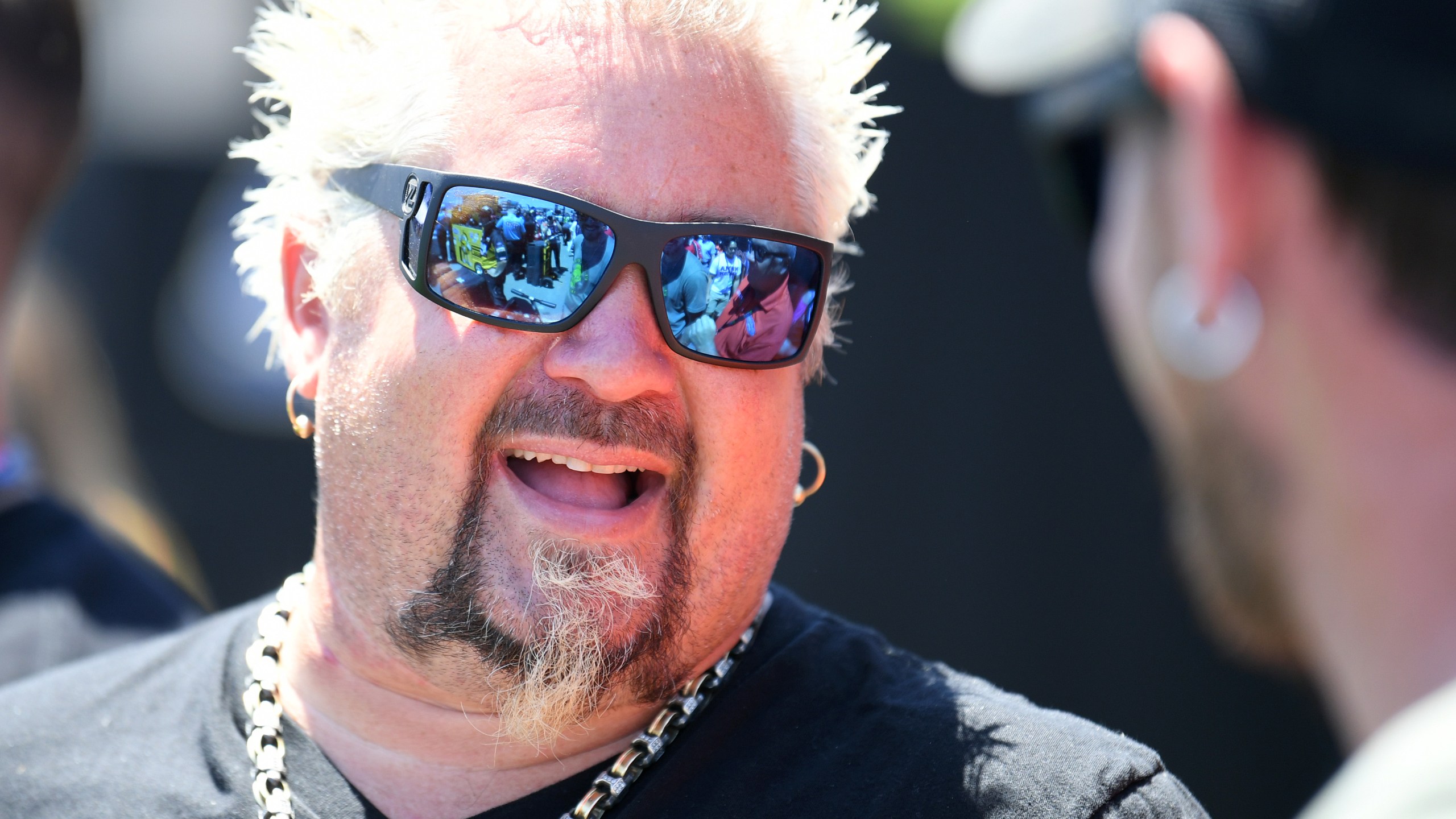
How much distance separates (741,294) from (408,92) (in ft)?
2.04

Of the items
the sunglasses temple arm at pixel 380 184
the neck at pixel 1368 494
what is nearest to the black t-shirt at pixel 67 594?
the sunglasses temple arm at pixel 380 184

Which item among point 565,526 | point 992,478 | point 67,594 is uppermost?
point 565,526

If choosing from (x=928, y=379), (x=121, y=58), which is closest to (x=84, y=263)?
(x=121, y=58)

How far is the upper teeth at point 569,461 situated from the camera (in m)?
1.78

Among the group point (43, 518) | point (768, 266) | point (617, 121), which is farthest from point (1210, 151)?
point (43, 518)

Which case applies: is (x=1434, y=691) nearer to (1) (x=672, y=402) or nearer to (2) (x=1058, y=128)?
(2) (x=1058, y=128)

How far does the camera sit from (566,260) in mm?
1763

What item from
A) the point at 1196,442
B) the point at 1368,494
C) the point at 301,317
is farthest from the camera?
the point at 301,317

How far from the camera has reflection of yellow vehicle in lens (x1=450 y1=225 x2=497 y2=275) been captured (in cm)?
179

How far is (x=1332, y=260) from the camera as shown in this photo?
1202mm

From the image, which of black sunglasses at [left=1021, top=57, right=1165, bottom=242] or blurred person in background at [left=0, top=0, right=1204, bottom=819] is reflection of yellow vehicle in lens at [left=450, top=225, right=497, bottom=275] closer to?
blurred person in background at [left=0, top=0, right=1204, bottom=819]

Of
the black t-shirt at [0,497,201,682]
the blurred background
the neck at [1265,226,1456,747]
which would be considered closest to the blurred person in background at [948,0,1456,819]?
the neck at [1265,226,1456,747]

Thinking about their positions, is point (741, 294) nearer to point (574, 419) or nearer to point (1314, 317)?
point (574, 419)

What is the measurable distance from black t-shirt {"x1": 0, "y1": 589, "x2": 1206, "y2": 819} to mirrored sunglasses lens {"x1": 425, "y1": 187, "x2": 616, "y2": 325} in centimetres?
68
